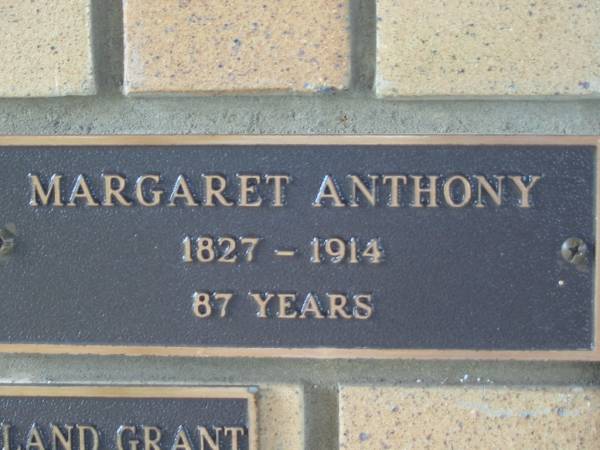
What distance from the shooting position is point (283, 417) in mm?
1021

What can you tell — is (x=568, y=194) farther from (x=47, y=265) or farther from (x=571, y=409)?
(x=47, y=265)

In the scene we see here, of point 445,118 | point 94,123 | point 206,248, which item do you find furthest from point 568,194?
point 94,123

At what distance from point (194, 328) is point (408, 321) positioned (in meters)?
0.30

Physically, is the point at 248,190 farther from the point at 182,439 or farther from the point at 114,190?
the point at 182,439

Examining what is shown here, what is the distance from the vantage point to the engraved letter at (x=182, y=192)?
999 millimetres

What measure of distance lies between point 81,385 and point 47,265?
→ 180 mm

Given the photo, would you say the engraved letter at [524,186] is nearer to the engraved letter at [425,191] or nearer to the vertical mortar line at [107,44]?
the engraved letter at [425,191]

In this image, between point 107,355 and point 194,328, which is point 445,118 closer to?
point 194,328

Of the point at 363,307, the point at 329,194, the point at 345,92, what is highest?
the point at 345,92

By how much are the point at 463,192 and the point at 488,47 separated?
0.64 ft

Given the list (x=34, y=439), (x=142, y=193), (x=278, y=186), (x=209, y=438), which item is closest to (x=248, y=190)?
(x=278, y=186)

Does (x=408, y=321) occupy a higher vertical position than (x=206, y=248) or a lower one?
lower

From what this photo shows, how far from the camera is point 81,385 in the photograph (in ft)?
3.41

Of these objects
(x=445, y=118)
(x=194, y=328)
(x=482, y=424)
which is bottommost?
(x=482, y=424)
